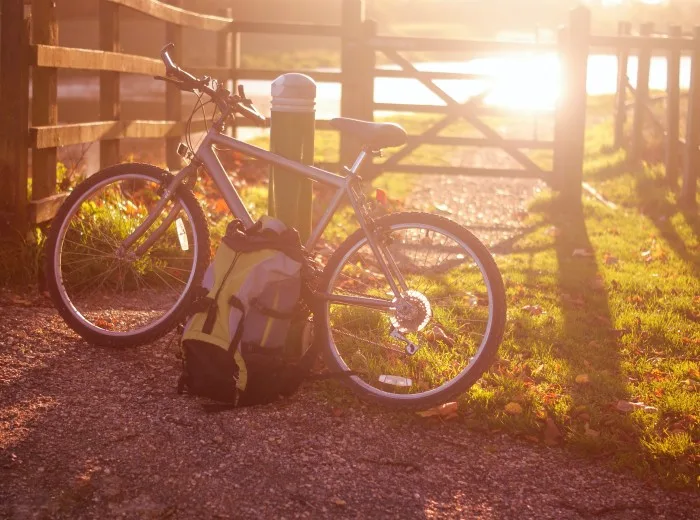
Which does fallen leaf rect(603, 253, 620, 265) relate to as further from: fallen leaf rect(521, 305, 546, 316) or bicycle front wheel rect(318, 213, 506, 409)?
A: bicycle front wheel rect(318, 213, 506, 409)

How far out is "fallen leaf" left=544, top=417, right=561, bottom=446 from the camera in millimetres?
4402

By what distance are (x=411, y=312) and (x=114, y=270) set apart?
2206 mm

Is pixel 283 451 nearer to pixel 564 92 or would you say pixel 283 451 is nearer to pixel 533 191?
pixel 564 92

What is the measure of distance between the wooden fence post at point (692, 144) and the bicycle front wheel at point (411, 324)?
17.0 feet

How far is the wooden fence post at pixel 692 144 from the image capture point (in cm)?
977

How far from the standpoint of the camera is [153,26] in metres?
32.7

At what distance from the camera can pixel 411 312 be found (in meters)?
4.60

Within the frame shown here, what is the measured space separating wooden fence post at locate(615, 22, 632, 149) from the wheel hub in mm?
8917

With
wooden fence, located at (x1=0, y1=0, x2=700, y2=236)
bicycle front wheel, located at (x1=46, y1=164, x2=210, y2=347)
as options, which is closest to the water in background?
wooden fence, located at (x1=0, y1=0, x2=700, y2=236)

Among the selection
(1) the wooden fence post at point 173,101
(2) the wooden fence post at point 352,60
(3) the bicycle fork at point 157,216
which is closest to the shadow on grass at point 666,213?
(2) the wooden fence post at point 352,60

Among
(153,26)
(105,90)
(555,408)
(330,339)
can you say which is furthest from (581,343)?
(153,26)

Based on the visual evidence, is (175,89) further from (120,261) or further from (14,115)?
(120,261)

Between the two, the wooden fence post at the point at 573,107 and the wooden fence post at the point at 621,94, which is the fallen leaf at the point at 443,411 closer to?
the wooden fence post at the point at 573,107

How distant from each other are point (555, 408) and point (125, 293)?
294 centimetres
